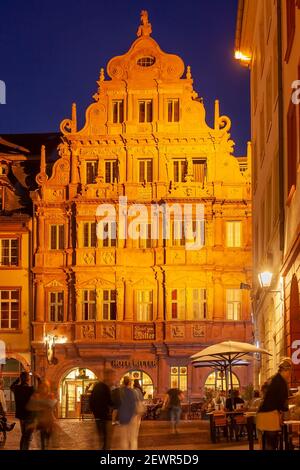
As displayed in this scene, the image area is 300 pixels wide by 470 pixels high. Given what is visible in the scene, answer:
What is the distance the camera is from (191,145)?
56062 mm

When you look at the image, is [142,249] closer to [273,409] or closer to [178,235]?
[178,235]

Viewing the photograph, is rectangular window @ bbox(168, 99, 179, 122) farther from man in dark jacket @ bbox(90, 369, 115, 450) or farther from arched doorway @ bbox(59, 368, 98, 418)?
man in dark jacket @ bbox(90, 369, 115, 450)

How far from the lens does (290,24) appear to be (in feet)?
72.2

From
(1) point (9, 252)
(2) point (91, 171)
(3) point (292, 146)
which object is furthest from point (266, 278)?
(1) point (9, 252)

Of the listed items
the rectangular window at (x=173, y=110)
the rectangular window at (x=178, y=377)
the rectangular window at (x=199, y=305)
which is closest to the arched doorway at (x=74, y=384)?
the rectangular window at (x=178, y=377)

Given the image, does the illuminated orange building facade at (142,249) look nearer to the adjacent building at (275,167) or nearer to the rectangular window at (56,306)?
the rectangular window at (56,306)

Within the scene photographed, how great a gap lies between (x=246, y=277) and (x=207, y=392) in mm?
6405

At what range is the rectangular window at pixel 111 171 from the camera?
185ft

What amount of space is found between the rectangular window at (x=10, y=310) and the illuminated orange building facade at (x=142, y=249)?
1.14 meters

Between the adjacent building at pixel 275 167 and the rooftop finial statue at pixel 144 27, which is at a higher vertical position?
the rooftop finial statue at pixel 144 27

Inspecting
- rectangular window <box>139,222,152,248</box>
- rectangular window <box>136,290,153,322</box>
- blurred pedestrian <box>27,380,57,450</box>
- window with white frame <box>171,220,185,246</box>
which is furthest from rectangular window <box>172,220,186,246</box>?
blurred pedestrian <box>27,380,57,450</box>

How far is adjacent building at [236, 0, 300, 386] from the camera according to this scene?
21594 millimetres
